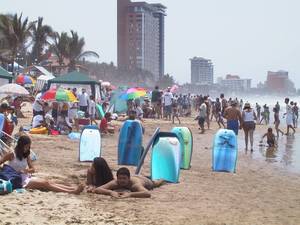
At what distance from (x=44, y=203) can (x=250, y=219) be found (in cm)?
211

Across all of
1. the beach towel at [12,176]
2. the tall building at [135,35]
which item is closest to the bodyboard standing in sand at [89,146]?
the beach towel at [12,176]

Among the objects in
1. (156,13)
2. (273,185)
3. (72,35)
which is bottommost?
(273,185)

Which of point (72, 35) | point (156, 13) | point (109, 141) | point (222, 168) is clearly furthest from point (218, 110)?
point (156, 13)

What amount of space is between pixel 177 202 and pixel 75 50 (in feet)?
143

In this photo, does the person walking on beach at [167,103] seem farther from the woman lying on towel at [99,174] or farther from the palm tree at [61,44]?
the palm tree at [61,44]

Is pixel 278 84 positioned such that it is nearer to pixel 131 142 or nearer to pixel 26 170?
pixel 131 142

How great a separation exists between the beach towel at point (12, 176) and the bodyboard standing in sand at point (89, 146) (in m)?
2.92

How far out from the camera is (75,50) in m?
48.2

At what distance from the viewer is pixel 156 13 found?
13138cm

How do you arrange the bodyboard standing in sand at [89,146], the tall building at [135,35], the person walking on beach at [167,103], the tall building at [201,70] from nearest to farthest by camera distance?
the bodyboard standing in sand at [89,146]
the person walking on beach at [167,103]
the tall building at [135,35]
the tall building at [201,70]

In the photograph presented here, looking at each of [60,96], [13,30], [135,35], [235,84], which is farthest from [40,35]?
[235,84]

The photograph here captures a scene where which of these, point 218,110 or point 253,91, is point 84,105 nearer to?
point 218,110

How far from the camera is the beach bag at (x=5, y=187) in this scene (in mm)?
5277

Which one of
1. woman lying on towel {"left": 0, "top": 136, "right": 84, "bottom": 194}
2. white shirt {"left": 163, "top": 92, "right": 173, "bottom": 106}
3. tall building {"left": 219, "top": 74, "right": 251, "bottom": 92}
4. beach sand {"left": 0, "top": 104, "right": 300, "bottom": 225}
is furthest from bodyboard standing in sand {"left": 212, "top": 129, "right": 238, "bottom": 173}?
tall building {"left": 219, "top": 74, "right": 251, "bottom": 92}
